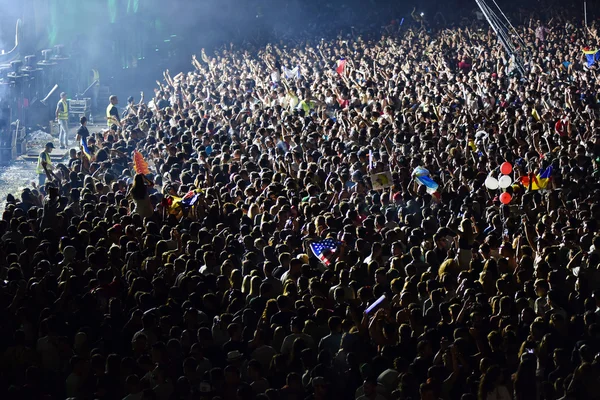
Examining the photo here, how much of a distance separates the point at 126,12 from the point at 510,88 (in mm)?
22796

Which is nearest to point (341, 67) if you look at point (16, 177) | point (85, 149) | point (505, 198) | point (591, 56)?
point (591, 56)

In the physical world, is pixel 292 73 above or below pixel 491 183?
above

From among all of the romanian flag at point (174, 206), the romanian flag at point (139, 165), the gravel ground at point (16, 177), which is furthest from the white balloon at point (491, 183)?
the gravel ground at point (16, 177)

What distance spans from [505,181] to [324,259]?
3.40 m

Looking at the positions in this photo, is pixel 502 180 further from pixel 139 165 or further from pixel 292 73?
pixel 292 73

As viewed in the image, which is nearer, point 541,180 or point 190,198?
point 541,180

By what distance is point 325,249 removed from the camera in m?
10.8

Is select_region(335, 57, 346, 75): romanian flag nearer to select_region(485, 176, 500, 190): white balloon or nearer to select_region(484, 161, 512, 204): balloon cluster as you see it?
select_region(484, 161, 512, 204): balloon cluster

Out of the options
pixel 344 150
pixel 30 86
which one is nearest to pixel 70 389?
pixel 344 150

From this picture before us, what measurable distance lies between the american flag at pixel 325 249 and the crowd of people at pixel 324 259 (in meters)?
0.02

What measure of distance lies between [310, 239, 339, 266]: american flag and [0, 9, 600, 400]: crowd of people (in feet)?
0.07

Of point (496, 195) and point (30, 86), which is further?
point (30, 86)

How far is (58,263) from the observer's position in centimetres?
1128

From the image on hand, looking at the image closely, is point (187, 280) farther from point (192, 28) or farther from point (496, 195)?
point (192, 28)
